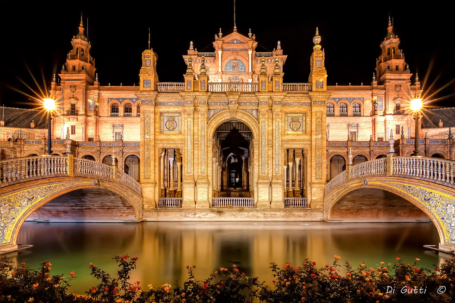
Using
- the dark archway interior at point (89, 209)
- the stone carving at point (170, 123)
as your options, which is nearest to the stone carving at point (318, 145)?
the stone carving at point (170, 123)

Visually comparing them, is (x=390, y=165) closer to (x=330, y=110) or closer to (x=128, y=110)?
(x=330, y=110)

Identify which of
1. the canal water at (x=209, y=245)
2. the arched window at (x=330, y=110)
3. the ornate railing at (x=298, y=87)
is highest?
the arched window at (x=330, y=110)

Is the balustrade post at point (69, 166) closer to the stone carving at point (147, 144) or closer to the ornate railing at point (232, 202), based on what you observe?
the stone carving at point (147, 144)

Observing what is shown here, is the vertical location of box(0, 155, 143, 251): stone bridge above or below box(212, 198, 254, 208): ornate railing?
above

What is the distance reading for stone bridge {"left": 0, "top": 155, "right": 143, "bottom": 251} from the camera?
9.92 metres

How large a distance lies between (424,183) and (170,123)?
13.7 meters

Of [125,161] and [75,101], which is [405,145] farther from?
[75,101]

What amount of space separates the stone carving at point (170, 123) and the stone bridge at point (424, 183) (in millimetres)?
11147

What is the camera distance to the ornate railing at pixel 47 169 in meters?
9.98

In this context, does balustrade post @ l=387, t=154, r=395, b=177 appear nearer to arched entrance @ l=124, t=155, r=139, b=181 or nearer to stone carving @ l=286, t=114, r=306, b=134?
stone carving @ l=286, t=114, r=306, b=134

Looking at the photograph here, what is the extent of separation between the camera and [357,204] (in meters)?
17.3

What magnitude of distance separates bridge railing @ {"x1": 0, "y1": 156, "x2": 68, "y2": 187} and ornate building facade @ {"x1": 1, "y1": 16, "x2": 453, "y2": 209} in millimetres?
840

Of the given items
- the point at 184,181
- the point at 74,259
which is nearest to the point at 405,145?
the point at 184,181

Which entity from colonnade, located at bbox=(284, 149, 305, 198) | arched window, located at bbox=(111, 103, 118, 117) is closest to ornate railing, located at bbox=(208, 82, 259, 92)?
colonnade, located at bbox=(284, 149, 305, 198)
